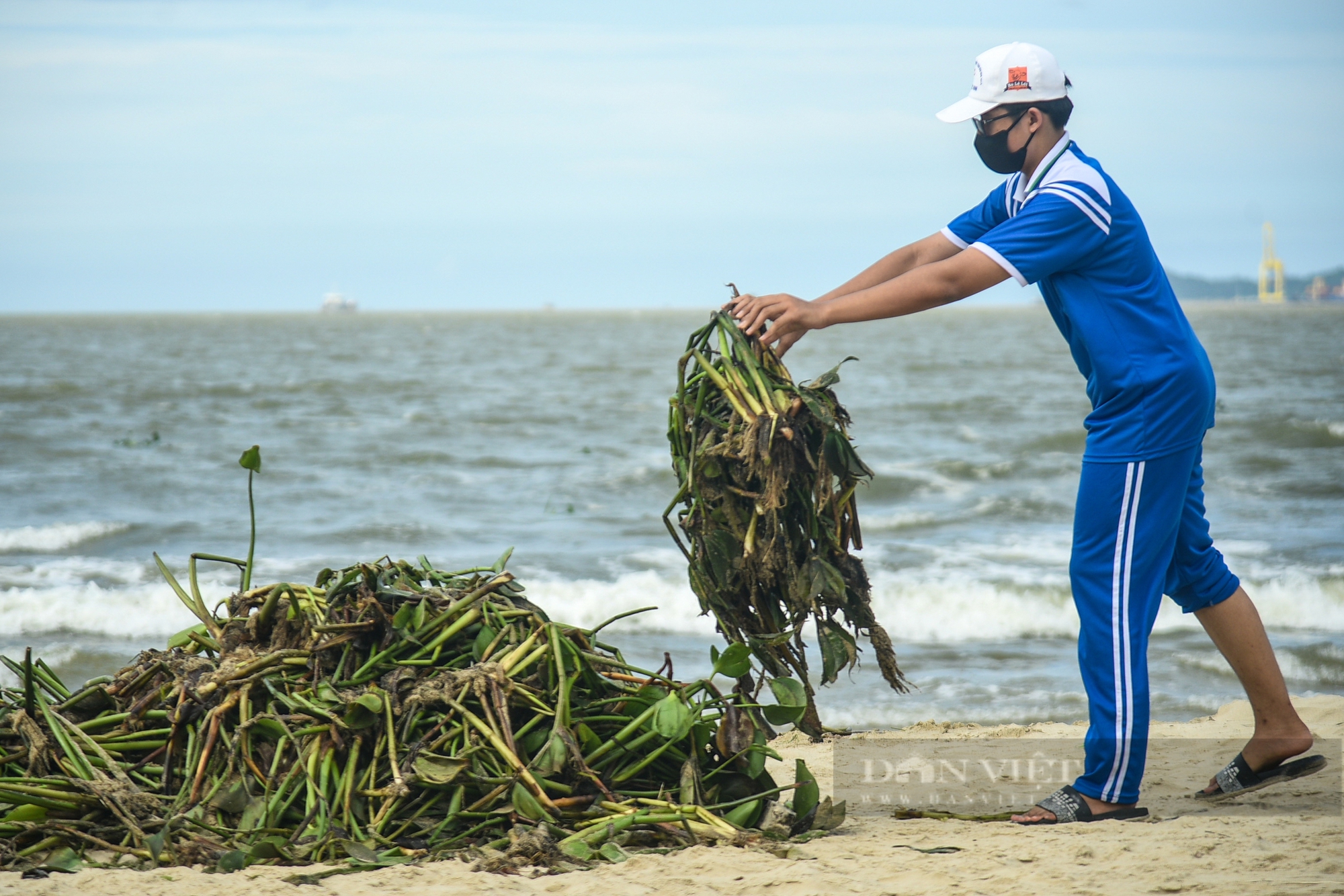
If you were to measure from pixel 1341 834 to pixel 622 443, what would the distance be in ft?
42.8

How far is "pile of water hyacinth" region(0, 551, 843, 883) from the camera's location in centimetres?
259

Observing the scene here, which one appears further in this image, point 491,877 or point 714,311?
point 714,311

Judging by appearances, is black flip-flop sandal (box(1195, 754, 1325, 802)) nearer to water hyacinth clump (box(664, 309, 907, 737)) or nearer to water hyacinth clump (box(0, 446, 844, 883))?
water hyacinth clump (box(664, 309, 907, 737))

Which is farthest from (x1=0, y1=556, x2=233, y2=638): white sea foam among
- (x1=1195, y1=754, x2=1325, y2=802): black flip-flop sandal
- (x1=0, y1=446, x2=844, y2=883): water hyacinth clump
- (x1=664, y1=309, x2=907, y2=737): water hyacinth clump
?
(x1=1195, y1=754, x2=1325, y2=802): black flip-flop sandal

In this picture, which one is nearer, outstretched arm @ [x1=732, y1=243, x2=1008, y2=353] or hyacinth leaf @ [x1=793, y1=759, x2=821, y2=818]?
outstretched arm @ [x1=732, y1=243, x2=1008, y2=353]

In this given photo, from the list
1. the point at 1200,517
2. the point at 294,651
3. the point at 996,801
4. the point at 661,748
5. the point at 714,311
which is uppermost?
the point at 714,311

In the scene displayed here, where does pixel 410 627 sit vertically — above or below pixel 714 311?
below

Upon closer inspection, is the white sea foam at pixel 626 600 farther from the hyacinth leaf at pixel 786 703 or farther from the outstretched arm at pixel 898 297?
the outstretched arm at pixel 898 297

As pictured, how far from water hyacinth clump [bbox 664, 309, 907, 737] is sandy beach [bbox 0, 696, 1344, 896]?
1.28 ft

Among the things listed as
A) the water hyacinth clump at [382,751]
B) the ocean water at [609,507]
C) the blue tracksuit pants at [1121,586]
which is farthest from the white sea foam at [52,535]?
the blue tracksuit pants at [1121,586]

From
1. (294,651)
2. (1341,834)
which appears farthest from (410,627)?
(1341,834)

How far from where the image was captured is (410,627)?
283 centimetres

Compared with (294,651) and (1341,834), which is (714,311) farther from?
(1341,834)

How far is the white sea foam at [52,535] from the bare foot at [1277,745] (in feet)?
29.3
